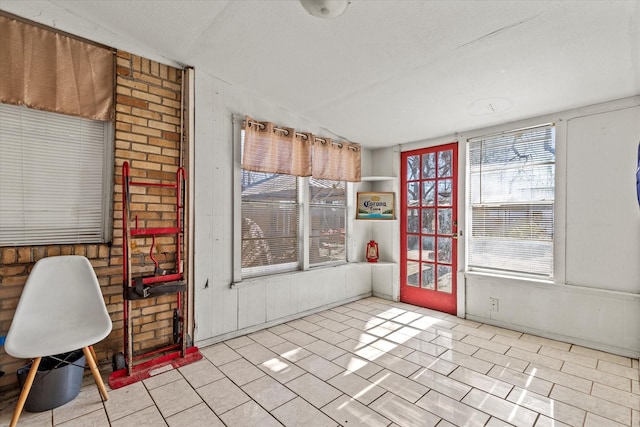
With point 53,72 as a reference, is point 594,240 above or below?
below

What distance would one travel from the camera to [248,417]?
201 centimetres

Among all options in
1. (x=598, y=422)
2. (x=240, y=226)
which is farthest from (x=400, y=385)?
(x=240, y=226)

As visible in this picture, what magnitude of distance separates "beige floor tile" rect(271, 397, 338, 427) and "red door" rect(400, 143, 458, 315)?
8.81ft

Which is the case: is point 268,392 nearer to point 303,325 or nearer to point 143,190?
point 303,325

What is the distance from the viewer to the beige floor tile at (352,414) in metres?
1.96

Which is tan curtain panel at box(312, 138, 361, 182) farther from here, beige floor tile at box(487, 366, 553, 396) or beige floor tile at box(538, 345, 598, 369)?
beige floor tile at box(538, 345, 598, 369)

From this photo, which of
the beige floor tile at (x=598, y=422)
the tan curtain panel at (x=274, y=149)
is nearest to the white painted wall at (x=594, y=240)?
the beige floor tile at (x=598, y=422)

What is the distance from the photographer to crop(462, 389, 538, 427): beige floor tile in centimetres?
199

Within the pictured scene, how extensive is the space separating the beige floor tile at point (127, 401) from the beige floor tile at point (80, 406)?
7 cm

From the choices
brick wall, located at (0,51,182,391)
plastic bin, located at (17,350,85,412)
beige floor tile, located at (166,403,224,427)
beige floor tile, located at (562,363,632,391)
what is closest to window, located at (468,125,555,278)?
beige floor tile, located at (562,363,632,391)

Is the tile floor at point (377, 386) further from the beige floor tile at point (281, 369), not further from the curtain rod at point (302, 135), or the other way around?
the curtain rod at point (302, 135)

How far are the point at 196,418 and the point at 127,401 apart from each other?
57 cm

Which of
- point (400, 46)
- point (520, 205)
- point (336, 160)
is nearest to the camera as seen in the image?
point (400, 46)

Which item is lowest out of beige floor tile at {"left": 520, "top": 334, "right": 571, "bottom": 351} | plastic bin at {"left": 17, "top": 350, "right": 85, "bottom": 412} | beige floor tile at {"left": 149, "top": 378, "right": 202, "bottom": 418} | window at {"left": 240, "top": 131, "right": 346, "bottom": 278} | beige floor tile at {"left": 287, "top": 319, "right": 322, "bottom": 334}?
beige floor tile at {"left": 149, "top": 378, "right": 202, "bottom": 418}
